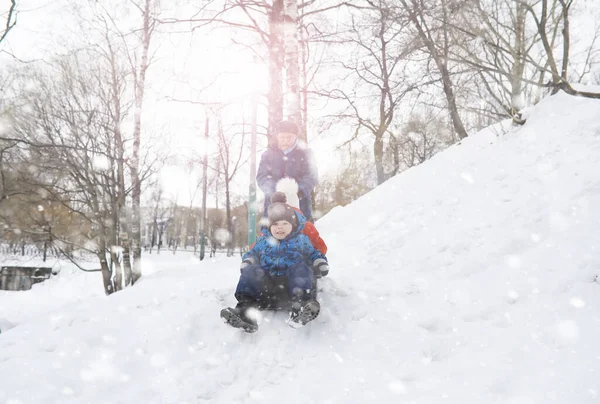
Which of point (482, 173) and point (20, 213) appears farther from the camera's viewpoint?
point (20, 213)

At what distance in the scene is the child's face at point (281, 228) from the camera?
10.0 ft

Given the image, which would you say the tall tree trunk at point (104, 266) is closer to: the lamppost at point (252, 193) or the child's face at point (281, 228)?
the lamppost at point (252, 193)

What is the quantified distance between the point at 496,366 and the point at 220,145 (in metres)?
18.3

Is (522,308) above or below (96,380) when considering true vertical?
above

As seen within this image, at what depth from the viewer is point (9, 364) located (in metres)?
2.43

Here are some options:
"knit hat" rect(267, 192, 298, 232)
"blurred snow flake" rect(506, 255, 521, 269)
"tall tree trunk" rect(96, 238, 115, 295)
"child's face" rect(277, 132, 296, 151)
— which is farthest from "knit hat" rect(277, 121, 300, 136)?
"tall tree trunk" rect(96, 238, 115, 295)

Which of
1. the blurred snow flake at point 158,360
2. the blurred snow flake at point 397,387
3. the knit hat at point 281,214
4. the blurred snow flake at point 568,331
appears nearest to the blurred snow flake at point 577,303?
the blurred snow flake at point 568,331

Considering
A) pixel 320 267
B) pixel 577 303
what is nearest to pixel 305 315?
pixel 320 267

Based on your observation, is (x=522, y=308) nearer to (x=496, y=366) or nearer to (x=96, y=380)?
(x=496, y=366)

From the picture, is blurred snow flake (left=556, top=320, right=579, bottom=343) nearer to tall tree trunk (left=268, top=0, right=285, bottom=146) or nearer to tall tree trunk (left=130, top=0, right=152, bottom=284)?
tall tree trunk (left=268, top=0, right=285, bottom=146)

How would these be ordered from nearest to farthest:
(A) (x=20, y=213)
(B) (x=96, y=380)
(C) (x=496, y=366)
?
(C) (x=496, y=366) < (B) (x=96, y=380) < (A) (x=20, y=213)

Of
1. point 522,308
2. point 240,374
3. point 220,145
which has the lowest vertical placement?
point 240,374

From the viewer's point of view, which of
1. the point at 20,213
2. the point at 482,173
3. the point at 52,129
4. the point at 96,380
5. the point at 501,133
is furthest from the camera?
the point at 20,213

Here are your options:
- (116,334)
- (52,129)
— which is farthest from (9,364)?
(52,129)
